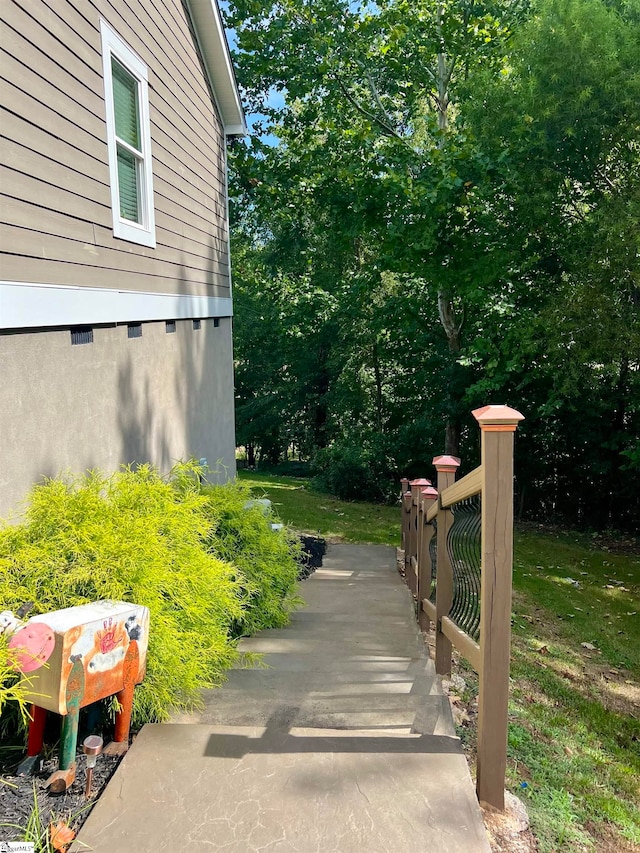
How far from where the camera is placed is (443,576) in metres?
3.43

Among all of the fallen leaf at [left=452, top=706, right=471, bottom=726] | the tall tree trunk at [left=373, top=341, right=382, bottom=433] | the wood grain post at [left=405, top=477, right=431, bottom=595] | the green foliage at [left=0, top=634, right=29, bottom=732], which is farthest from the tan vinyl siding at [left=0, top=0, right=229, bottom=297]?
the tall tree trunk at [left=373, top=341, right=382, bottom=433]

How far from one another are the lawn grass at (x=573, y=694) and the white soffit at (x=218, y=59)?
634cm

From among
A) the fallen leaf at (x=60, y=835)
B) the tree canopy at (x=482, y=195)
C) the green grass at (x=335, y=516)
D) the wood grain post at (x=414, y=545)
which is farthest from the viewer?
the green grass at (x=335, y=516)

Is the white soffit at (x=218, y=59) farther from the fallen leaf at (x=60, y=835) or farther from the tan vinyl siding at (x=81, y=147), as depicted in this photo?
the fallen leaf at (x=60, y=835)

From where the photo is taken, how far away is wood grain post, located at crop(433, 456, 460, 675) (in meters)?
3.40

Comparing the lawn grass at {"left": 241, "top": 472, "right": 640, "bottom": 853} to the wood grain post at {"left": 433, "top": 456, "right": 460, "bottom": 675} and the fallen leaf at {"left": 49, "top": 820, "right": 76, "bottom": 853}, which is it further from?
the fallen leaf at {"left": 49, "top": 820, "right": 76, "bottom": 853}

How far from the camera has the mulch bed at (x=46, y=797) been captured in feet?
6.79

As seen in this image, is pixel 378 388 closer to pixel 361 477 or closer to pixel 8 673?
pixel 361 477

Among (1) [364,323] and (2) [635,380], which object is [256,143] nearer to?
(1) [364,323]

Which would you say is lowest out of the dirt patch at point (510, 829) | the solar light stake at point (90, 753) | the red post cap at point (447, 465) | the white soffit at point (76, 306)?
the dirt patch at point (510, 829)

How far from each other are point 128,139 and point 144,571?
4057mm

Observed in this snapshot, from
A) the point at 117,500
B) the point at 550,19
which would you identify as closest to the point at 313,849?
the point at 117,500

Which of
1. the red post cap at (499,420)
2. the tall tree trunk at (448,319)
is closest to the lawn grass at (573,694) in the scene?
the red post cap at (499,420)

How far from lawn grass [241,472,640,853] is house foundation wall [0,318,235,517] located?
2860mm
